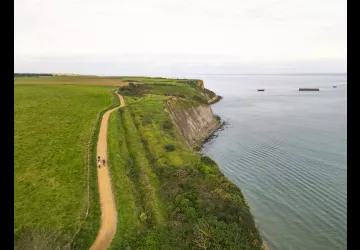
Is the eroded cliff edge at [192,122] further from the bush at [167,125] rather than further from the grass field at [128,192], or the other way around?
the grass field at [128,192]

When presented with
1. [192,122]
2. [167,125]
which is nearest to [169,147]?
[167,125]

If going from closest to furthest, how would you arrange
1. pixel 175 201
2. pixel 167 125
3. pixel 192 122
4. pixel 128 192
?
pixel 175 201
pixel 128 192
pixel 167 125
pixel 192 122

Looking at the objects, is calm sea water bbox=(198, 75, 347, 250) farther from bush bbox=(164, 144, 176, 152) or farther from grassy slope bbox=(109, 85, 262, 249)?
bush bbox=(164, 144, 176, 152)

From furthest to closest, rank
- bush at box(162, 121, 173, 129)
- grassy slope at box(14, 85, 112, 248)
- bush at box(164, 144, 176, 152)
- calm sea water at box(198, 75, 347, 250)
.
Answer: bush at box(162, 121, 173, 129)
bush at box(164, 144, 176, 152)
calm sea water at box(198, 75, 347, 250)
grassy slope at box(14, 85, 112, 248)

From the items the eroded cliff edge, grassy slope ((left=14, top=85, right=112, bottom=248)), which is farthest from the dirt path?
the eroded cliff edge

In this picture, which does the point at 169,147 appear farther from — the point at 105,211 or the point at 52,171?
the point at 105,211

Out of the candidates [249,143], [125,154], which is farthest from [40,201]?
[249,143]

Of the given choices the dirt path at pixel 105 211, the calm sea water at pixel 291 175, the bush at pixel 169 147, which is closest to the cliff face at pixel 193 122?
the calm sea water at pixel 291 175
